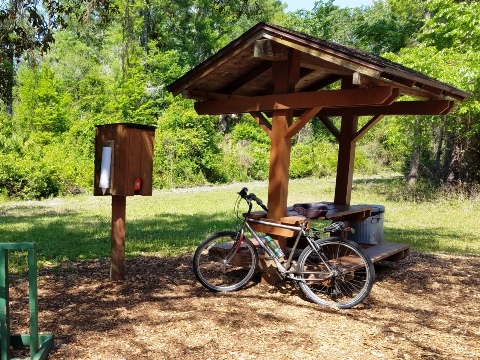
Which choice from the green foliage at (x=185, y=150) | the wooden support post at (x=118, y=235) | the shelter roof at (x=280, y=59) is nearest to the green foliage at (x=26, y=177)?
the green foliage at (x=185, y=150)

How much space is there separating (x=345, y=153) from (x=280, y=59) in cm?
204

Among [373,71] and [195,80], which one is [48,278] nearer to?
[195,80]

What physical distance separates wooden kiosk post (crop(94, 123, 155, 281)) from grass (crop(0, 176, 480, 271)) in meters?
1.89

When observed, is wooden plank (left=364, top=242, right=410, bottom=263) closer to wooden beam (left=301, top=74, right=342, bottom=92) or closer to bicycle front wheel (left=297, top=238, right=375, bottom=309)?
bicycle front wheel (left=297, top=238, right=375, bottom=309)

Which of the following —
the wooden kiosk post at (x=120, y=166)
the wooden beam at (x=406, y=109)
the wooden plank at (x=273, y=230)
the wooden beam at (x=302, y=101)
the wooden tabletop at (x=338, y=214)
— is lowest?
the wooden plank at (x=273, y=230)

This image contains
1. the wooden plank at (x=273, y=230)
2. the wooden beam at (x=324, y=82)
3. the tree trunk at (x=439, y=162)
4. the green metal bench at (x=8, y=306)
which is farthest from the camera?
the tree trunk at (x=439, y=162)

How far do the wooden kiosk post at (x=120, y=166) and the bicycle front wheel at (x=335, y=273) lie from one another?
6.55ft

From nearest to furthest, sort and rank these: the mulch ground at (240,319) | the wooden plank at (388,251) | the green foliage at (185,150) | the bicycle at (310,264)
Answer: the mulch ground at (240,319)
the bicycle at (310,264)
the wooden plank at (388,251)
the green foliage at (185,150)

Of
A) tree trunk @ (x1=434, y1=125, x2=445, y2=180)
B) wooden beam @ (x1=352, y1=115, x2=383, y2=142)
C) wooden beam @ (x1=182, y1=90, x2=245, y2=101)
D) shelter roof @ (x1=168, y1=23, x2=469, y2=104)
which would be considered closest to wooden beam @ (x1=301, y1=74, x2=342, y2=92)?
shelter roof @ (x1=168, y1=23, x2=469, y2=104)

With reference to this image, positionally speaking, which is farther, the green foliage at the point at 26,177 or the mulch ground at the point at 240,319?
the green foliage at the point at 26,177

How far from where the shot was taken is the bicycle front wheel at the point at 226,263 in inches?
209

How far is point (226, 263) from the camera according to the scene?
17.9 feet

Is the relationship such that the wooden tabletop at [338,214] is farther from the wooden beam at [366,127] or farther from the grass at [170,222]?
the grass at [170,222]

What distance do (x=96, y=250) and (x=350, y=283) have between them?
13.8 ft
